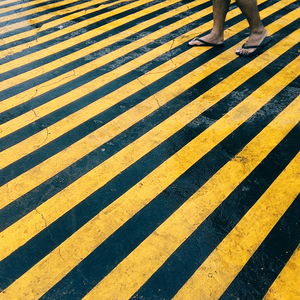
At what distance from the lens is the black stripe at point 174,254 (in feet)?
6.07

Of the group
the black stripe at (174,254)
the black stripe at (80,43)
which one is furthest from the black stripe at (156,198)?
the black stripe at (80,43)

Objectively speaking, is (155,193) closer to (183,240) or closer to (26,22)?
(183,240)

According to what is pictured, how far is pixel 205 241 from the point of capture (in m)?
2.02

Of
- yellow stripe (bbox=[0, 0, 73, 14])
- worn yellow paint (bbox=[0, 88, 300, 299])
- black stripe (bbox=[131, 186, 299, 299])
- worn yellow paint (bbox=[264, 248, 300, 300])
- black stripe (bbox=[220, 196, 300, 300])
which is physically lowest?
worn yellow paint (bbox=[264, 248, 300, 300])

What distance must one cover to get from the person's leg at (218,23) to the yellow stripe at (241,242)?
6.85ft

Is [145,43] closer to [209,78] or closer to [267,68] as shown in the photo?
[209,78]

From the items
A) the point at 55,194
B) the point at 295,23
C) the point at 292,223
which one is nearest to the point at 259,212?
the point at 292,223

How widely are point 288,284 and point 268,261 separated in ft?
0.50

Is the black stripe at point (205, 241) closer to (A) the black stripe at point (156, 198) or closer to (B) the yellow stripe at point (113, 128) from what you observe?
(A) the black stripe at point (156, 198)

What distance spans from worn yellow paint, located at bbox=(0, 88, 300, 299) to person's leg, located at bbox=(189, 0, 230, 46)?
114 cm

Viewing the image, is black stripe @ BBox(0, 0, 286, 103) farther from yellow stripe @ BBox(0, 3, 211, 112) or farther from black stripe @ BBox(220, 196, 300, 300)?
black stripe @ BBox(220, 196, 300, 300)

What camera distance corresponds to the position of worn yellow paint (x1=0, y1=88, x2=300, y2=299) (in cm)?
189

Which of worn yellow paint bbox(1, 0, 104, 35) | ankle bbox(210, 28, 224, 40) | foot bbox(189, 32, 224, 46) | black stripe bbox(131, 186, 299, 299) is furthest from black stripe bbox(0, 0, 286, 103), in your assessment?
black stripe bbox(131, 186, 299, 299)

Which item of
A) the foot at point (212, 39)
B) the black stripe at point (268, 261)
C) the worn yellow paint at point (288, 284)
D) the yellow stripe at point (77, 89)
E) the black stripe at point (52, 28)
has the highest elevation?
the black stripe at point (52, 28)
